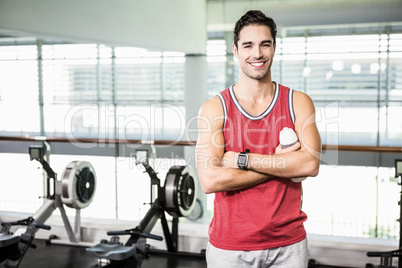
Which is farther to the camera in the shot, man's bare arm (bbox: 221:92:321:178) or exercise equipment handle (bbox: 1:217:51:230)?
exercise equipment handle (bbox: 1:217:51:230)

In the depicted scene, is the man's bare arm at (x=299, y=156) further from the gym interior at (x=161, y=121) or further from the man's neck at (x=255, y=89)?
the gym interior at (x=161, y=121)

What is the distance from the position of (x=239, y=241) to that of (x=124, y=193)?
16114 mm

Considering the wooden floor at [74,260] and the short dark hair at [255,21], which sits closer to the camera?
the short dark hair at [255,21]

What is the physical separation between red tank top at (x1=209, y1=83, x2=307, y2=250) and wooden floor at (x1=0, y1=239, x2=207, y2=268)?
2158mm

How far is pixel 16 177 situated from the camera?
15664 millimetres

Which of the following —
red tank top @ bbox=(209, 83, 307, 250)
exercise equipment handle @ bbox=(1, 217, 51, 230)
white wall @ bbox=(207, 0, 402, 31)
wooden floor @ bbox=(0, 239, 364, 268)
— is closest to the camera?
red tank top @ bbox=(209, 83, 307, 250)

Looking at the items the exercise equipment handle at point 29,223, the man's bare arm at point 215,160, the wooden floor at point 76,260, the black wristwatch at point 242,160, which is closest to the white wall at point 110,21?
the exercise equipment handle at point 29,223

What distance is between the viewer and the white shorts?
57.2 inches

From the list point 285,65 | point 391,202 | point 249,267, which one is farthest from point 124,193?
point 249,267

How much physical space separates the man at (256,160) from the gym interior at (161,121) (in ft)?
5.44

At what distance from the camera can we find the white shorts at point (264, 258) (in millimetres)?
1454

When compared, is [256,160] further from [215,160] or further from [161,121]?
[161,121]

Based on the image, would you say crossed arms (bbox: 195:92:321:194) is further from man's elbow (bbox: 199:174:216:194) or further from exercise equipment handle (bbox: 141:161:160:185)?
exercise equipment handle (bbox: 141:161:160:185)

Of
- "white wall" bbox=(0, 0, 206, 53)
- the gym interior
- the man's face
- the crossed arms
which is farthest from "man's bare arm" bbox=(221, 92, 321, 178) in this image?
"white wall" bbox=(0, 0, 206, 53)
